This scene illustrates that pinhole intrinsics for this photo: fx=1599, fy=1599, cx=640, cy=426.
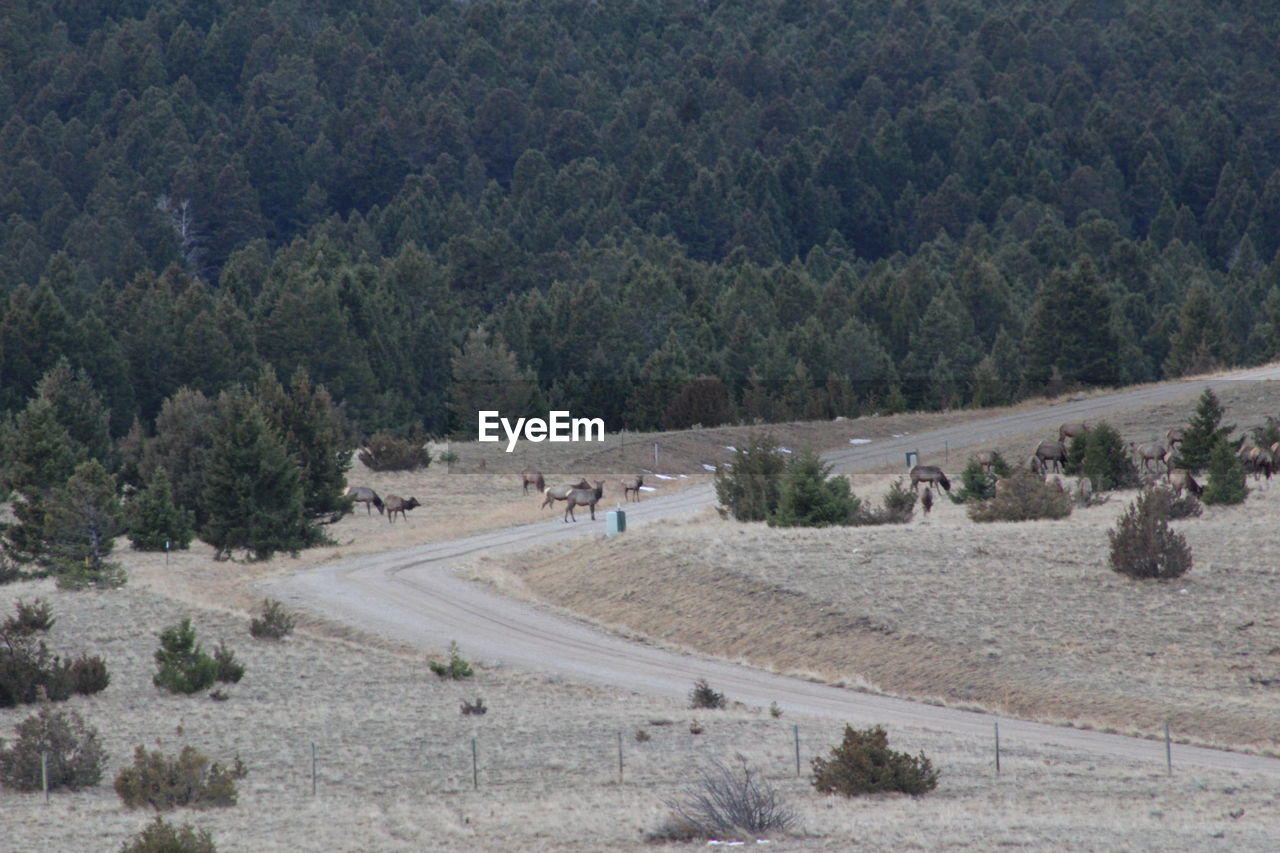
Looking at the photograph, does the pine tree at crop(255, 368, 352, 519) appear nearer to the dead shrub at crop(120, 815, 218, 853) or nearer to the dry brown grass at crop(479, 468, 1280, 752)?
the dry brown grass at crop(479, 468, 1280, 752)

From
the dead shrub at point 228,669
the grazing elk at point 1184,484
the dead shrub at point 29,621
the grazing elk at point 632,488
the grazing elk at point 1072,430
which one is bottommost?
the dead shrub at point 228,669

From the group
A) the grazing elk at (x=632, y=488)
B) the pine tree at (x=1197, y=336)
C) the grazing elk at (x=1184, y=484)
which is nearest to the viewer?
the grazing elk at (x=1184, y=484)

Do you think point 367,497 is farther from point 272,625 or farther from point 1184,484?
point 1184,484

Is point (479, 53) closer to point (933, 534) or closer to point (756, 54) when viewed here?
point (756, 54)

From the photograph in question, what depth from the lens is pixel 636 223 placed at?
146 meters

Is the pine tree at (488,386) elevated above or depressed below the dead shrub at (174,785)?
above

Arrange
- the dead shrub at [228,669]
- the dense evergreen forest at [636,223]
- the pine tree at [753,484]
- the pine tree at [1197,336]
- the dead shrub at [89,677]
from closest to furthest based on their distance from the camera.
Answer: the dead shrub at [89,677] → the dead shrub at [228,669] → the pine tree at [753,484] → the dense evergreen forest at [636,223] → the pine tree at [1197,336]

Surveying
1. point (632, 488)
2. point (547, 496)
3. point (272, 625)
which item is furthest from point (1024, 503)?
point (272, 625)

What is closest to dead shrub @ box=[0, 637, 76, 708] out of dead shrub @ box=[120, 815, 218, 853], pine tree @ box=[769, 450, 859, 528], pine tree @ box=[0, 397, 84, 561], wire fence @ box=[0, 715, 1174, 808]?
wire fence @ box=[0, 715, 1174, 808]

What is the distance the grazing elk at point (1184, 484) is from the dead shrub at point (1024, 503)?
2428 millimetres

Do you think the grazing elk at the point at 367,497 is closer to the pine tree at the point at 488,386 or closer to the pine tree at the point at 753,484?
the pine tree at the point at 753,484

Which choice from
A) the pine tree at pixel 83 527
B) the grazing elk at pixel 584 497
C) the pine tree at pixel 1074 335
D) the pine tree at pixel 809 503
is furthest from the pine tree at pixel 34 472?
the pine tree at pixel 1074 335

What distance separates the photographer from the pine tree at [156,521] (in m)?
41.4

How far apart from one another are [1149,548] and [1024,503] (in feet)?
23.7
